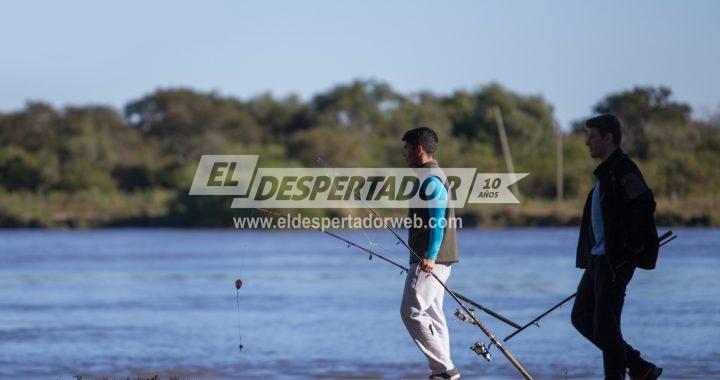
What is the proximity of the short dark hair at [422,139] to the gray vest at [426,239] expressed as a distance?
10 cm

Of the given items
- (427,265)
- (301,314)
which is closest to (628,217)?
(427,265)

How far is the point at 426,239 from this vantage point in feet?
28.1

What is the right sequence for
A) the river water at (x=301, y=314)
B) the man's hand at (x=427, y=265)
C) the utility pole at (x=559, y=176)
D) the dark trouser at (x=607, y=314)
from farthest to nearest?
1. the utility pole at (x=559, y=176)
2. the river water at (x=301, y=314)
3. the man's hand at (x=427, y=265)
4. the dark trouser at (x=607, y=314)

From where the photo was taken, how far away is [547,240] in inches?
1624

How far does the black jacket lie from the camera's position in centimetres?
769

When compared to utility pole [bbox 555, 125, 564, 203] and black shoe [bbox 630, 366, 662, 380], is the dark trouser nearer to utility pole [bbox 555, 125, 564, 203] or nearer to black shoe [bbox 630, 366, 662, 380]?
black shoe [bbox 630, 366, 662, 380]

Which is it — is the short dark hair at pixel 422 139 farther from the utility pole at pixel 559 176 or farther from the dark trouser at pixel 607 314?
the utility pole at pixel 559 176

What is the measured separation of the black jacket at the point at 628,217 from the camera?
7691 millimetres

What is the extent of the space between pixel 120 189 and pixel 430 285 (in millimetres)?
62195

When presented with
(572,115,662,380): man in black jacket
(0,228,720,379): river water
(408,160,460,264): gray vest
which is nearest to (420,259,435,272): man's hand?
(408,160,460,264): gray vest

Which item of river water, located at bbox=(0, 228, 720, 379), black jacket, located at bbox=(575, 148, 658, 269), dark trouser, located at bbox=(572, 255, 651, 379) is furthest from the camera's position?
river water, located at bbox=(0, 228, 720, 379)

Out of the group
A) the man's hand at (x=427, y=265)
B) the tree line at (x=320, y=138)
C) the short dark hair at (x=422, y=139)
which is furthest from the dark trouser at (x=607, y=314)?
the tree line at (x=320, y=138)

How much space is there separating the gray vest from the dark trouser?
0.97 meters

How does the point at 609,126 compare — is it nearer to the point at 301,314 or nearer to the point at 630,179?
the point at 630,179
